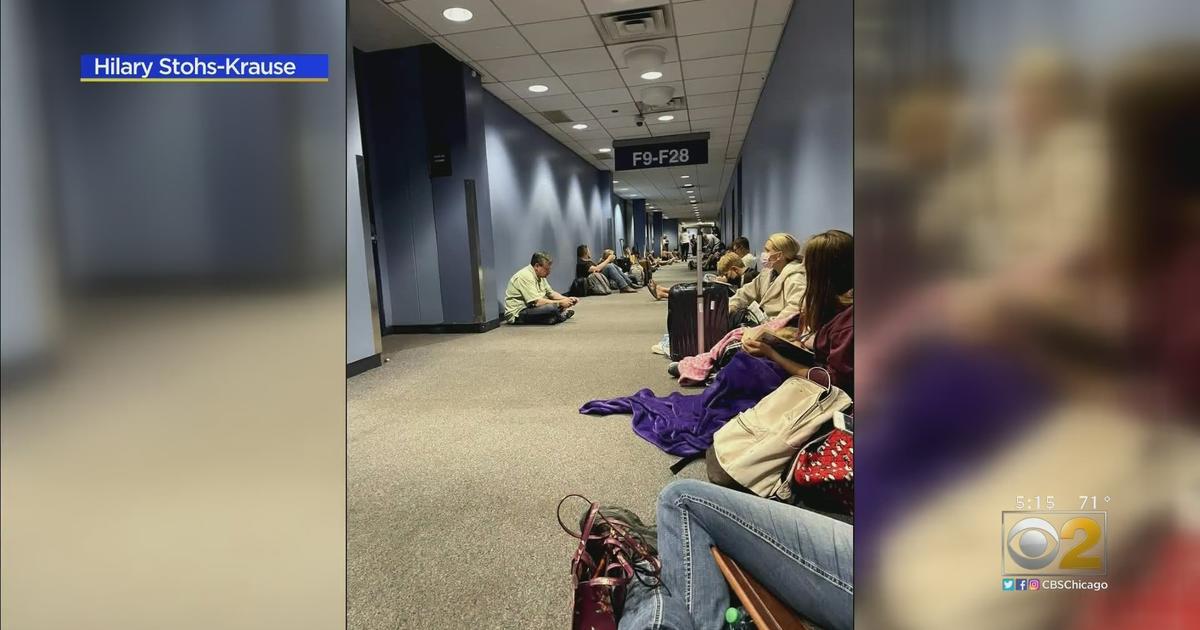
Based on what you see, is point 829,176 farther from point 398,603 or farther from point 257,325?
point 257,325

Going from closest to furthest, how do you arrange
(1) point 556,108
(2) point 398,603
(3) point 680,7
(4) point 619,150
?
(2) point 398,603 → (3) point 680,7 → (1) point 556,108 → (4) point 619,150

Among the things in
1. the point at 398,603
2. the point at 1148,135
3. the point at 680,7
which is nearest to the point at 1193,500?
the point at 1148,135

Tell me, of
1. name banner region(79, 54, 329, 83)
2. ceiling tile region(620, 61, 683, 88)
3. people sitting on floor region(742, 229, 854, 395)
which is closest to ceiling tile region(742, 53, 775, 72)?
ceiling tile region(620, 61, 683, 88)

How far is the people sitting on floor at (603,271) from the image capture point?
10378mm

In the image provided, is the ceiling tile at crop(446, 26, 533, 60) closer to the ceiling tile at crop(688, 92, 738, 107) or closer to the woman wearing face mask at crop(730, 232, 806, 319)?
the ceiling tile at crop(688, 92, 738, 107)

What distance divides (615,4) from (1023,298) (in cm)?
455

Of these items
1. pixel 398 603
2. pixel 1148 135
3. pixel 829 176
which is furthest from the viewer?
pixel 829 176

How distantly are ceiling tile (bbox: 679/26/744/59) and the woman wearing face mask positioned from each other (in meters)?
2.07

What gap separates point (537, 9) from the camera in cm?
433

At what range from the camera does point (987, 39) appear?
14.3 inches

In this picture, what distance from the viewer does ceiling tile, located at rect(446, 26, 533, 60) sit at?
4871mm

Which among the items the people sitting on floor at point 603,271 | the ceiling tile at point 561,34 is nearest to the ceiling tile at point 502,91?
the ceiling tile at point 561,34

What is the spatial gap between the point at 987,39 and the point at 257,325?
0.61 m

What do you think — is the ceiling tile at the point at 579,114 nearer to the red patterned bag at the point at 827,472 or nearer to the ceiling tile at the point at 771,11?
the ceiling tile at the point at 771,11
